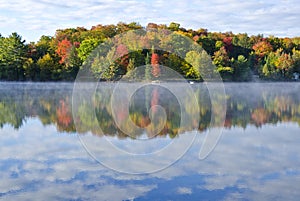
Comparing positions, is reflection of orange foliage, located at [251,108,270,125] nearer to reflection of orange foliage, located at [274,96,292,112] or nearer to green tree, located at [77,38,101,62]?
reflection of orange foliage, located at [274,96,292,112]

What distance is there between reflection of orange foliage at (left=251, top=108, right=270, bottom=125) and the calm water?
20 millimetres

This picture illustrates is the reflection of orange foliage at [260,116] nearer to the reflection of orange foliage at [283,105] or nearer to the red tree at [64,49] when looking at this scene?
the reflection of orange foliage at [283,105]

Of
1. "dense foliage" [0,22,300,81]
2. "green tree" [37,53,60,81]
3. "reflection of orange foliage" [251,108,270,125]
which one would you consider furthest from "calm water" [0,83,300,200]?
"green tree" [37,53,60,81]

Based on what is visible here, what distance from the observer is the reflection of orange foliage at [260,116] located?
8.87m

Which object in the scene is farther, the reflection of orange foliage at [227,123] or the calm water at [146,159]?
the reflection of orange foliage at [227,123]

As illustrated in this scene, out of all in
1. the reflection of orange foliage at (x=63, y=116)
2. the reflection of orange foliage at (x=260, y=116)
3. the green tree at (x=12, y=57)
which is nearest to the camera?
the reflection of orange foliage at (x=63, y=116)

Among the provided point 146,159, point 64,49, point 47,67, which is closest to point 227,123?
point 146,159

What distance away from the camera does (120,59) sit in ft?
86.0

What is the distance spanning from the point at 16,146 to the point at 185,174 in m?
2.64

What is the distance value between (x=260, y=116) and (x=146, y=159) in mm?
4745

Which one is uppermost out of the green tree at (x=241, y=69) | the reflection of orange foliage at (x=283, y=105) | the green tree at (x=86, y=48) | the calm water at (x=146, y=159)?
the green tree at (x=86, y=48)

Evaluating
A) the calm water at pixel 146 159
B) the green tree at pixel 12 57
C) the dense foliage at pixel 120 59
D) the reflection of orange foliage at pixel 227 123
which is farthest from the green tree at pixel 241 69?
the reflection of orange foliage at pixel 227 123

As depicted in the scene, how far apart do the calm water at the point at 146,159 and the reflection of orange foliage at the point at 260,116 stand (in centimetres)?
2

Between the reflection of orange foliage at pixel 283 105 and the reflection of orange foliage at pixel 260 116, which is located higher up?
the reflection of orange foliage at pixel 283 105
